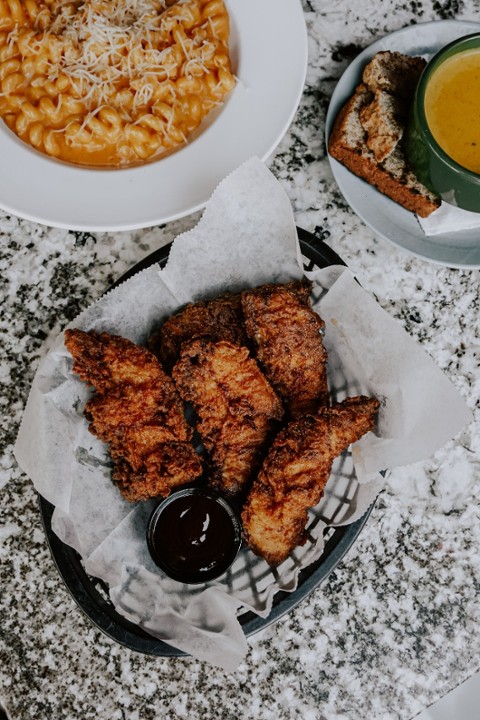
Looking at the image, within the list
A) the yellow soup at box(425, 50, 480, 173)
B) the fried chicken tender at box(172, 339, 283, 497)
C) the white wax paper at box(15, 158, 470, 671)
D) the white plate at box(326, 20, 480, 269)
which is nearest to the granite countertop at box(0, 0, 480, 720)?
the white plate at box(326, 20, 480, 269)

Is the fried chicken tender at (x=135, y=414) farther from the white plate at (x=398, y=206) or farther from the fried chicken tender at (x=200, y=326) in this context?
the white plate at (x=398, y=206)

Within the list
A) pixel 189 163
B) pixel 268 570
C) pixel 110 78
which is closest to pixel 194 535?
pixel 268 570

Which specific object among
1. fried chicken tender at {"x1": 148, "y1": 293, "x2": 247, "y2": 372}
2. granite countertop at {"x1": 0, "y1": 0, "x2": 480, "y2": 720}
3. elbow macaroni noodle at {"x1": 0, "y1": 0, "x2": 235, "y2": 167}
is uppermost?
elbow macaroni noodle at {"x1": 0, "y1": 0, "x2": 235, "y2": 167}

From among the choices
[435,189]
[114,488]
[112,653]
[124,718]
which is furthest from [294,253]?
[124,718]

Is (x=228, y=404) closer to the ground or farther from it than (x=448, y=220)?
closer to the ground

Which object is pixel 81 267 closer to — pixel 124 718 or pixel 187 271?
pixel 187 271

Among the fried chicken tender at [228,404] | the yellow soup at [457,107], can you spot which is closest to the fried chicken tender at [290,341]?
the fried chicken tender at [228,404]

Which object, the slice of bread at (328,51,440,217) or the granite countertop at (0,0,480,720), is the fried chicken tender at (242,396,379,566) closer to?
the granite countertop at (0,0,480,720)

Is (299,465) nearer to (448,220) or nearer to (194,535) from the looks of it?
(194,535)
